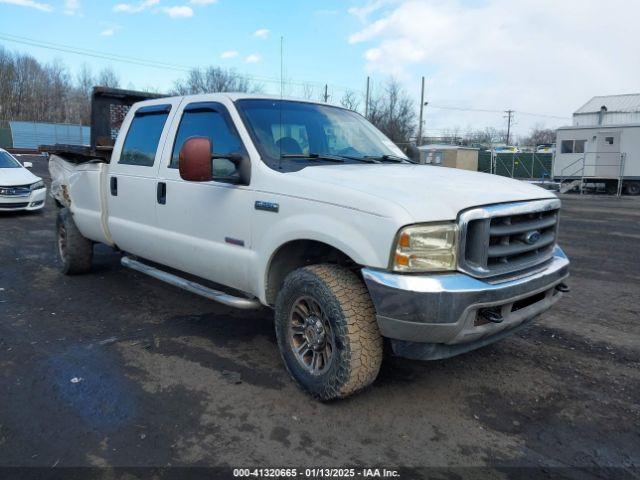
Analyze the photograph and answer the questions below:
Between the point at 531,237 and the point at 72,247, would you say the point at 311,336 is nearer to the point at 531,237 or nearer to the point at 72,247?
the point at 531,237

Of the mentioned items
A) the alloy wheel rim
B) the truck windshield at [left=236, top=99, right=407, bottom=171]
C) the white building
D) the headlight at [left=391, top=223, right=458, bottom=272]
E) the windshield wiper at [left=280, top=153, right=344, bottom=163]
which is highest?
the white building

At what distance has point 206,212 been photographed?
4215mm

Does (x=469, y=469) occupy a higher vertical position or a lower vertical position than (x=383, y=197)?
lower

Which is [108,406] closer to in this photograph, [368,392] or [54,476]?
[54,476]

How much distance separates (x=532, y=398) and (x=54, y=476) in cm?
290

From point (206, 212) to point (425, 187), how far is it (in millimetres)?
1850

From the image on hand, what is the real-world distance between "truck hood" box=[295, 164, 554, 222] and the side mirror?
67cm

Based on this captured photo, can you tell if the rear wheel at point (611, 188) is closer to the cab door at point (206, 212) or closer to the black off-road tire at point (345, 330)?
the cab door at point (206, 212)

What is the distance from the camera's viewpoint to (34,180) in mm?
12297

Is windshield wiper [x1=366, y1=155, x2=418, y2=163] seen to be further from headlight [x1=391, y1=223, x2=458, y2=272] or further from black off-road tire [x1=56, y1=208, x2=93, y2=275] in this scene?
A: black off-road tire [x1=56, y1=208, x2=93, y2=275]

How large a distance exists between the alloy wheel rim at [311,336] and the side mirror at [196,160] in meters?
1.11

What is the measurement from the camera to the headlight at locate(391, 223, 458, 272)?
9.55ft

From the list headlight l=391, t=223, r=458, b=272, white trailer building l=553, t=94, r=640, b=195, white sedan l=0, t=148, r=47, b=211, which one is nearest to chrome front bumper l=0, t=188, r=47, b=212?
white sedan l=0, t=148, r=47, b=211

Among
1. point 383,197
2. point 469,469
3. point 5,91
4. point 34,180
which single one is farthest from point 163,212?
point 5,91
